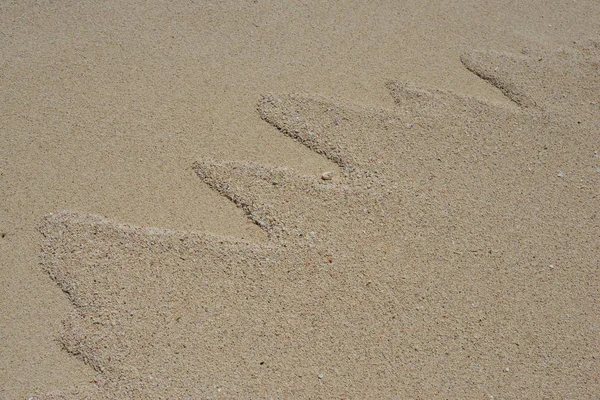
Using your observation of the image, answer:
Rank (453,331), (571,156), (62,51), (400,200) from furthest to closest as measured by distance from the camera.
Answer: (62,51) < (571,156) < (400,200) < (453,331)

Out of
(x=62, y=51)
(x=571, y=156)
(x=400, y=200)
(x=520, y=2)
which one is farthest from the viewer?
(x=520, y=2)

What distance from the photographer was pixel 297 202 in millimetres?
1815

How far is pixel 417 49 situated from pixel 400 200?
0.72 m

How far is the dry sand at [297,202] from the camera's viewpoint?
1545mm

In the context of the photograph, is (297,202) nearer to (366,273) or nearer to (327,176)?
(327,176)

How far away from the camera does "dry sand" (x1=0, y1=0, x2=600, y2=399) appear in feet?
5.07

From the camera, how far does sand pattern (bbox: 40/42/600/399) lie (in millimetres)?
1529

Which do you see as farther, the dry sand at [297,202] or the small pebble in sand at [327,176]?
the small pebble in sand at [327,176]

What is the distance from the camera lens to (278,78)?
214cm

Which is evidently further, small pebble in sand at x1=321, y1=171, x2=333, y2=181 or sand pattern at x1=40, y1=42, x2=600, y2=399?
small pebble in sand at x1=321, y1=171, x2=333, y2=181

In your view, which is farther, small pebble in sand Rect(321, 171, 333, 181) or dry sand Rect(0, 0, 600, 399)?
small pebble in sand Rect(321, 171, 333, 181)

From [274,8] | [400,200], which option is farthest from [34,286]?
[274,8]

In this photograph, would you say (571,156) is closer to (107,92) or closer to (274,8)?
(274,8)

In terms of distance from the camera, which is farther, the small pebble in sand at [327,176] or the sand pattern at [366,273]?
the small pebble in sand at [327,176]
